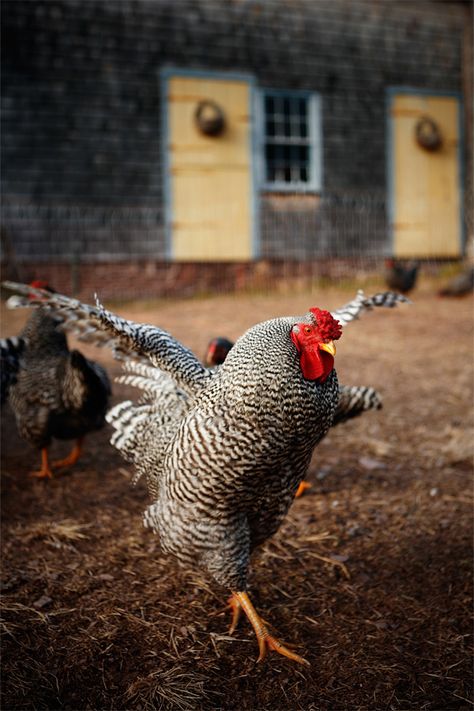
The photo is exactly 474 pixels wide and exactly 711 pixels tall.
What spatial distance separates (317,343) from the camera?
2740 millimetres

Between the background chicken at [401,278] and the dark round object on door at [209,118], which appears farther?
the dark round object on door at [209,118]

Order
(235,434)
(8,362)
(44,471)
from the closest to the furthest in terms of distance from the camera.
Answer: (235,434), (8,362), (44,471)

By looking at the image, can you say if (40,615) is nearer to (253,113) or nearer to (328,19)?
(253,113)

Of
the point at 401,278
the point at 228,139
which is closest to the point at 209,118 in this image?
the point at 228,139

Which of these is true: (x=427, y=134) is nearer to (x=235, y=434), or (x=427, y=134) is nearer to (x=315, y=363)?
(x=315, y=363)

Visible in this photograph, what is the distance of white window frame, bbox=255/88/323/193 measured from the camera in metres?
13.7

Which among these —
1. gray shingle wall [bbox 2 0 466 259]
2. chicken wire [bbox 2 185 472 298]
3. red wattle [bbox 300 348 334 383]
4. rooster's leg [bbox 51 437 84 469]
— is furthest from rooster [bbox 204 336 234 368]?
gray shingle wall [bbox 2 0 466 259]

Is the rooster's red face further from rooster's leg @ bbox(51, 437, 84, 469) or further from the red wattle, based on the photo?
rooster's leg @ bbox(51, 437, 84, 469)

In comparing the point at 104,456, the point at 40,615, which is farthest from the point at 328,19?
the point at 40,615

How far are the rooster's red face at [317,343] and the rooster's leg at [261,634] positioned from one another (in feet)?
3.92

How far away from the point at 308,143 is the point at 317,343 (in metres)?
12.4

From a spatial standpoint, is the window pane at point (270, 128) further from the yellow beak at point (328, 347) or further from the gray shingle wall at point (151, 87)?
the yellow beak at point (328, 347)

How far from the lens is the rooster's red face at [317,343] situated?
2.74 meters

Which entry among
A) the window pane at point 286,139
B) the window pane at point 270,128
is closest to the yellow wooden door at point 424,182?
the window pane at point 286,139
